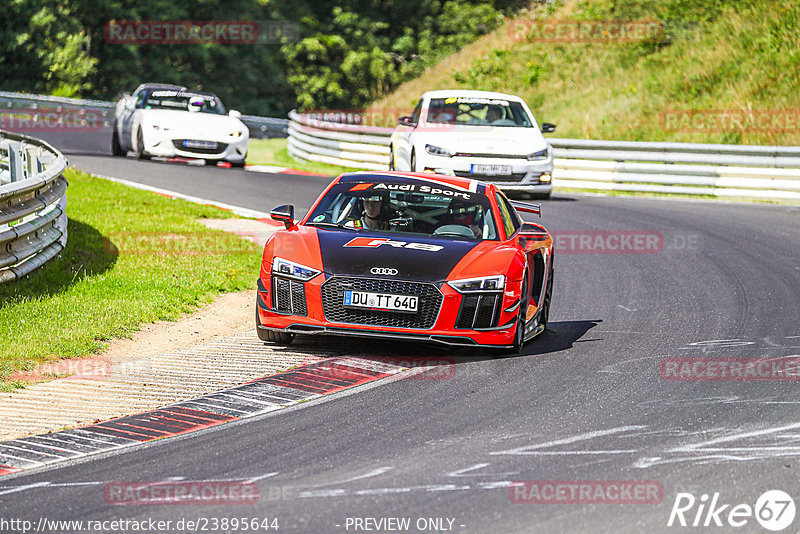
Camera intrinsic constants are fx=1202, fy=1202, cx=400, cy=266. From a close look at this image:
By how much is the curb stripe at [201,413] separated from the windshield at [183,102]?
16.3 metres

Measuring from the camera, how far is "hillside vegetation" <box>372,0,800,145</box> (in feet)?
90.3

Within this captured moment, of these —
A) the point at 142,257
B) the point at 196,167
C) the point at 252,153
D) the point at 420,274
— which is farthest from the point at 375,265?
the point at 252,153

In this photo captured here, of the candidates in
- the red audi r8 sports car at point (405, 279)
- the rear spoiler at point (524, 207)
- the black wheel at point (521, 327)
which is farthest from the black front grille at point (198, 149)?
the black wheel at point (521, 327)

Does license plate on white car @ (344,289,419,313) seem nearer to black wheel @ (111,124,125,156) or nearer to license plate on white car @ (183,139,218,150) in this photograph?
license plate on white car @ (183,139,218,150)

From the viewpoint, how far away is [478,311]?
866 cm

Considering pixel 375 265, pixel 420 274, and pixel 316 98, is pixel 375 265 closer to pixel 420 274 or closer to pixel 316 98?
pixel 420 274

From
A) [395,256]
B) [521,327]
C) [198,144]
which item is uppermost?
[395,256]

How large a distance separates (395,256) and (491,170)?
9.91 metres

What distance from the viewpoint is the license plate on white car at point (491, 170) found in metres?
18.4

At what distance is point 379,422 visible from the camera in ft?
22.7

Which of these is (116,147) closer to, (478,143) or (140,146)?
(140,146)

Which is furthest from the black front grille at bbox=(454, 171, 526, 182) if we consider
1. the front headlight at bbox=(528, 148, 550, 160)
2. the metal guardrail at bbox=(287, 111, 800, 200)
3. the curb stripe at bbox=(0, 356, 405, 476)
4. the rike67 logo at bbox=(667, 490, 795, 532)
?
the rike67 logo at bbox=(667, 490, 795, 532)

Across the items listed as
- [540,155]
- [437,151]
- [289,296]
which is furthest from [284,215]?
[540,155]

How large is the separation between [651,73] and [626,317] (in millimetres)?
21876
